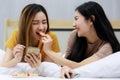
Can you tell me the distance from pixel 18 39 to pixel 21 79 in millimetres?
625

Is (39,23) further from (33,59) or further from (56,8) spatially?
(56,8)

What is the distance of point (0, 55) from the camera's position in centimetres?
172

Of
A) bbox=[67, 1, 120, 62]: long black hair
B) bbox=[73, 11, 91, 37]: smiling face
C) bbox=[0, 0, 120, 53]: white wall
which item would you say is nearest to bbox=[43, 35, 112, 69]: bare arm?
bbox=[67, 1, 120, 62]: long black hair

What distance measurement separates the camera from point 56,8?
7.98 feet

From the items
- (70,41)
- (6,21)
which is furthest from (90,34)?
(6,21)

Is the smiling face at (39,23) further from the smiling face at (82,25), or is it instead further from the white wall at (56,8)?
the white wall at (56,8)

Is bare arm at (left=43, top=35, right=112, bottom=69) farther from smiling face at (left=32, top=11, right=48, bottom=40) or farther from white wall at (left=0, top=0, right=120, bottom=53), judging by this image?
white wall at (left=0, top=0, right=120, bottom=53)

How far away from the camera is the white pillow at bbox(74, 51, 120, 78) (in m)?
1.13

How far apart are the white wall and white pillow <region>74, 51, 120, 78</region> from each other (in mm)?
1116

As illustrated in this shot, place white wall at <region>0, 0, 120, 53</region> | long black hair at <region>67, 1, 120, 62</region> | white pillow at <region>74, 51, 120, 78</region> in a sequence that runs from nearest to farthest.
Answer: white pillow at <region>74, 51, 120, 78</region> < long black hair at <region>67, 1, 120, 62</region> < white wall at <region>0, 0, 120, 53</region>

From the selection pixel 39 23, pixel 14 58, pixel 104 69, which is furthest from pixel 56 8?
pixel 104 69

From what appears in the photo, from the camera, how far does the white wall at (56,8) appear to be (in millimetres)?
2320

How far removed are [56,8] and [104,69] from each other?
1390 mm

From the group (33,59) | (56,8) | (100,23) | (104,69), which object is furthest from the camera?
(56,8)
